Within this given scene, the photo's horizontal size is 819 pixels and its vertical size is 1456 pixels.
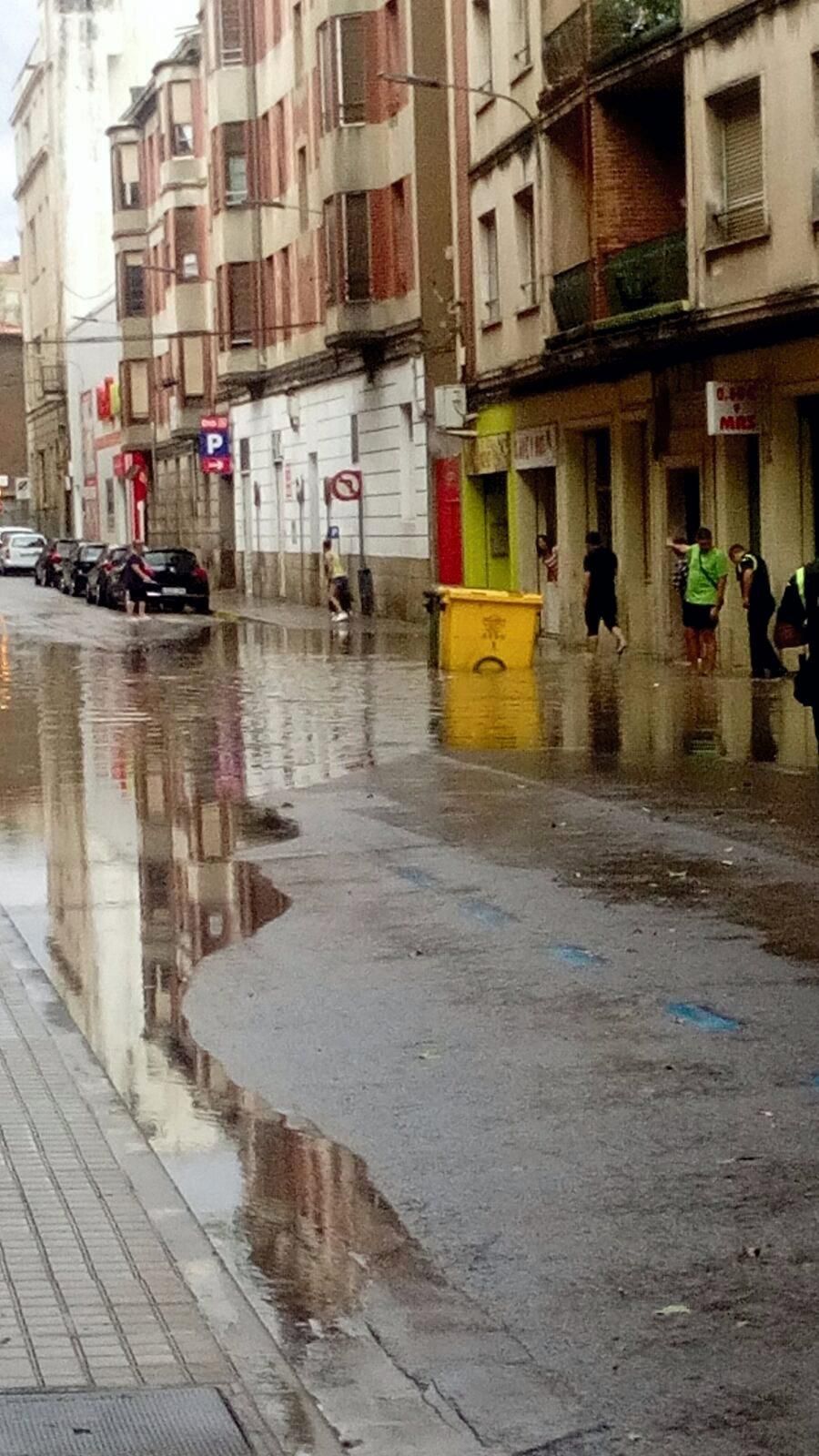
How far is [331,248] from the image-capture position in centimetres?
5159

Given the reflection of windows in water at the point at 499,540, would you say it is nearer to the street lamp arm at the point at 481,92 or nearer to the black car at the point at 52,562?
the street lamp arm at the point at 481,92

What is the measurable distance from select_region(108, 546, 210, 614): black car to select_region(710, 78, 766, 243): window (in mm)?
28320

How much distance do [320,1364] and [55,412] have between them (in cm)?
11310

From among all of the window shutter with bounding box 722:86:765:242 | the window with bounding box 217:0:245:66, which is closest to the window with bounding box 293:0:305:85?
the window with bounding box 217:0:245:66

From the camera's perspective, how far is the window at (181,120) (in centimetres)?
7462

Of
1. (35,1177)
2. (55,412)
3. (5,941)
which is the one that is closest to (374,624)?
(5,941)

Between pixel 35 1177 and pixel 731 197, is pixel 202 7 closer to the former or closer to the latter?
pixel 731 197

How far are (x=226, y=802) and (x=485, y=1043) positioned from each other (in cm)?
872

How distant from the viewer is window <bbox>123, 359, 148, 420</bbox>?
3408 inches

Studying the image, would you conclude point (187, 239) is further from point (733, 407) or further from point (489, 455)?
point (733, 407)

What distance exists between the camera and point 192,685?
30.9 meters

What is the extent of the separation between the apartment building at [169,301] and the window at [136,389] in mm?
29

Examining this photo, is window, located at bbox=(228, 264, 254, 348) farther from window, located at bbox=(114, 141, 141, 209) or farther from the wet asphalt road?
the wet asphalt road

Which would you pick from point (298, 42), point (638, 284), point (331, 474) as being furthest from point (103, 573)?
point (638, 284)
